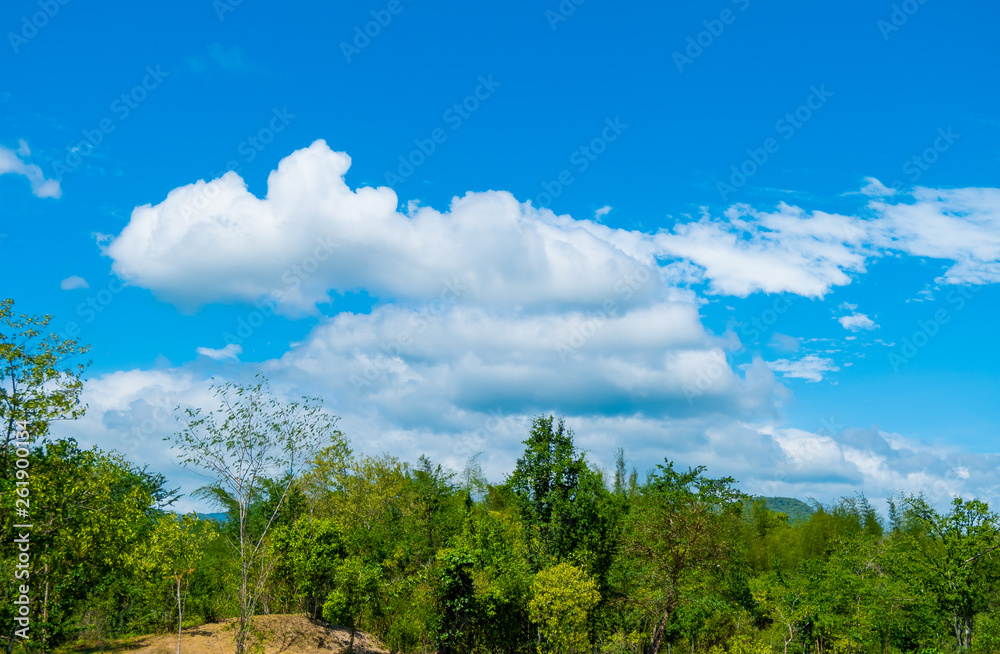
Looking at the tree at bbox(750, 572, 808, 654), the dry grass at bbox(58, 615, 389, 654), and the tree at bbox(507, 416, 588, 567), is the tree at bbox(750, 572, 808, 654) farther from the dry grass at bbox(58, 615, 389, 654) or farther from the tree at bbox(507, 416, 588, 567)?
the dry grass at bbox(58, 615, 389, 654)

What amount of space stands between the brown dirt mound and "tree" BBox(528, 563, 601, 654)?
59.0ft

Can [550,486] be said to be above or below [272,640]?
above

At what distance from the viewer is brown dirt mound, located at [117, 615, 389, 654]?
4169cm

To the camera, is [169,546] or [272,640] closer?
[169,546]

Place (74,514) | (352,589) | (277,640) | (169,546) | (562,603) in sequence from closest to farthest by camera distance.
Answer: (74,514), (169,546), (562,603), (352,589), (277,640)

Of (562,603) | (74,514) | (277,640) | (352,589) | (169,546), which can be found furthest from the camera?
(277,640)

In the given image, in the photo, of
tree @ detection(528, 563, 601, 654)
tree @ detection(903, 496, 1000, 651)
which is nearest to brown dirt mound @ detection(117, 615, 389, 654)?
tree @ detection(528, 563, 601, 654)

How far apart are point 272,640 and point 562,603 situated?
20.9 meters

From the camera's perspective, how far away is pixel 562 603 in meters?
36.3

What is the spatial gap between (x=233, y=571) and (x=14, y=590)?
28.0 meters

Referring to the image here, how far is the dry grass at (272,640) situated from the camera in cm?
4131

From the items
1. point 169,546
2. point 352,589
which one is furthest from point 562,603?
point 169,546

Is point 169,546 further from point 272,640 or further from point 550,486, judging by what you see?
point 550,486

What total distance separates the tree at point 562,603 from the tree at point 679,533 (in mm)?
3752
